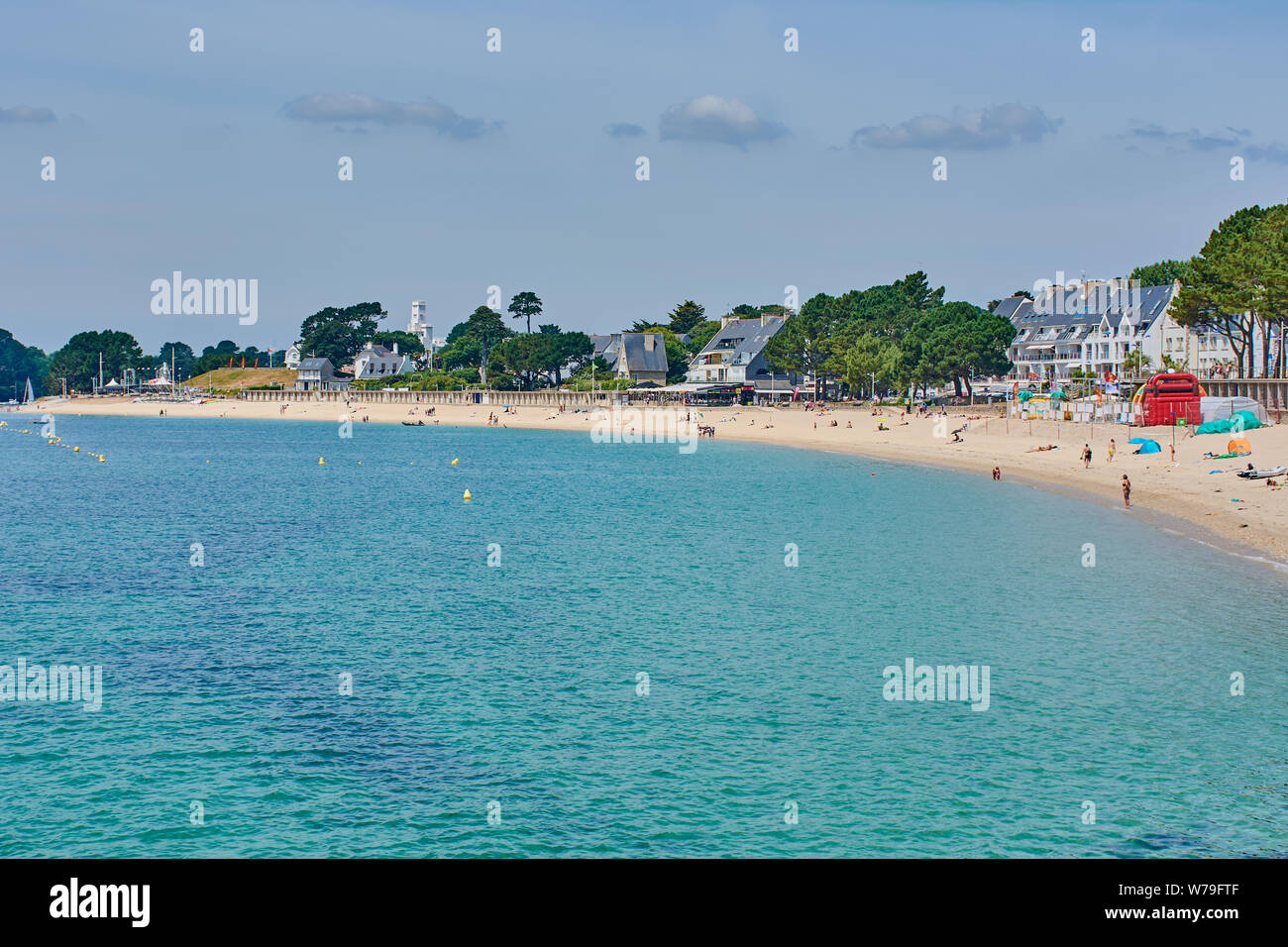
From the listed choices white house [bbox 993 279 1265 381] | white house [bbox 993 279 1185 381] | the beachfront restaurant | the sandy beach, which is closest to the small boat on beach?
the sandy beach

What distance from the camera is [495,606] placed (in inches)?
1556

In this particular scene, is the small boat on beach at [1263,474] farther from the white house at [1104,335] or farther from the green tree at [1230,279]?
the white house at [1104,335]

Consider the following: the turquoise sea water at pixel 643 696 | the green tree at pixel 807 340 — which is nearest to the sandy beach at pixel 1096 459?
the turquoise sea water at pixel 643 696

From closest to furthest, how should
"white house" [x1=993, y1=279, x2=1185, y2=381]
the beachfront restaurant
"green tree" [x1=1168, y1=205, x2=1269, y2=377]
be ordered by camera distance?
"green tree" [x1=1168, y1=205, x2=1269, y2=377], "white house" [x1=993, y1=279, x2=1185, y2=381], the beachfront restaurant

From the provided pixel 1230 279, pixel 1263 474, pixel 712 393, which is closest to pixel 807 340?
pixel 712 393

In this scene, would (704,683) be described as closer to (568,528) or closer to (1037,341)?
(568,528)

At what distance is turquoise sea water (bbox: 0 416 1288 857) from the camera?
20.2m

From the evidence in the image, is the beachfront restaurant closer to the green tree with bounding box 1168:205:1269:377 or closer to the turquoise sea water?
the green tree with bounding box 1168:205:1269:377

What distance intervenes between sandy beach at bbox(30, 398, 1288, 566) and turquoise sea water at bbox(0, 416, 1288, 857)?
4123 mm

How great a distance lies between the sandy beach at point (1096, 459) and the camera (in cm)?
5344

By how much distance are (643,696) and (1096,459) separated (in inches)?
2530

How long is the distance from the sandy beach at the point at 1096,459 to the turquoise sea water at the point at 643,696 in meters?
4.12

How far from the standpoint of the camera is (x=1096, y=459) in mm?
82500
